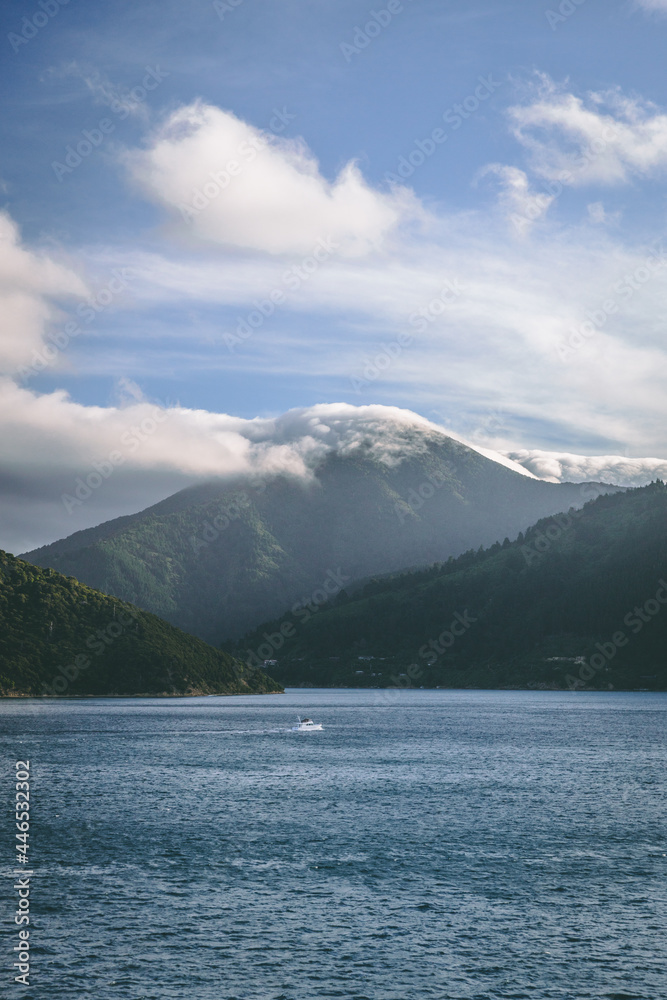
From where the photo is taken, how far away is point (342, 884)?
61.4 metres

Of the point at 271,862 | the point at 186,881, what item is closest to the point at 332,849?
the point at 271,862

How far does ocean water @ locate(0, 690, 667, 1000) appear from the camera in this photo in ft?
143

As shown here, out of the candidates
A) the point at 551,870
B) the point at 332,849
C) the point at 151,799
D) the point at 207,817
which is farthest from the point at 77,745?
the point at 551,870

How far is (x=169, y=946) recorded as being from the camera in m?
47.8

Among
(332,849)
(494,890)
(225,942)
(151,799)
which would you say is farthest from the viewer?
(151,799)

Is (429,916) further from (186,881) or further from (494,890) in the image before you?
(186,881)

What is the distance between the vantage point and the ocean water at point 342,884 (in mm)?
43594

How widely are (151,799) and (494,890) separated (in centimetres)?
5025

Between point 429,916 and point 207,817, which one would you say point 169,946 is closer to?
point 429,916

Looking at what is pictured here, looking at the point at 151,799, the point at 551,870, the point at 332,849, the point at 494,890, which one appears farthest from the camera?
the point at 151,799

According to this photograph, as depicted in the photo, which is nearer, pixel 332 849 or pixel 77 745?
pixel 332 849

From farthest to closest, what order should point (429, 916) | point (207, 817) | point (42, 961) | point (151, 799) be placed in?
point (151, 799) → point (207, 817) → point (429, 916) → point (42, 961)

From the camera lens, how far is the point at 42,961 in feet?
148

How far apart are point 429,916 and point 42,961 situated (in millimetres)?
22962
